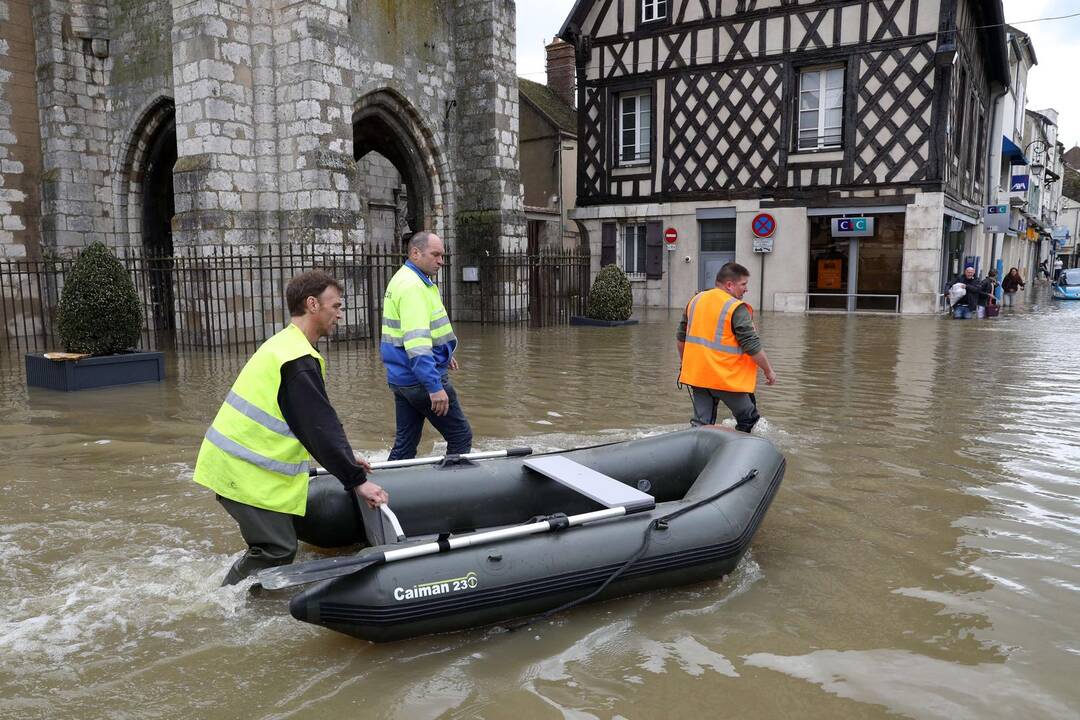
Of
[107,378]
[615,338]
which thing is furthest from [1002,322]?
[107,378]

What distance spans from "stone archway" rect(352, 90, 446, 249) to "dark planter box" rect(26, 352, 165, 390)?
20.0 feet

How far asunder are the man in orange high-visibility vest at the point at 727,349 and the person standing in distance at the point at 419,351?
1757 millimetres

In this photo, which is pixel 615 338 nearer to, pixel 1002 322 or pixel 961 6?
pixel 1002 322

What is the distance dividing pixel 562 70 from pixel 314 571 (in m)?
25.2

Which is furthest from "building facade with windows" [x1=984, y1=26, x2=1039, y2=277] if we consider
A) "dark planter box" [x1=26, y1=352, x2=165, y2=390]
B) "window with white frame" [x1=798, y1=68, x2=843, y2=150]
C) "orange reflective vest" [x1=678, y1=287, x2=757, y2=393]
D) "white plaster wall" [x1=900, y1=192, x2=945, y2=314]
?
"dark planter box" [x1=26, y1=352, x2=165, y2=390]

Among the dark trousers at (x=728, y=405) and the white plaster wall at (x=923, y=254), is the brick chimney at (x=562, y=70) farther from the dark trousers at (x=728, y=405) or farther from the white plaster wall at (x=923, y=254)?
the dark trousers at (x=728, y=405)

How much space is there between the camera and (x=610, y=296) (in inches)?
605

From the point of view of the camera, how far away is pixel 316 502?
151 inches

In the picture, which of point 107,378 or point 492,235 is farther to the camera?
point 492,235

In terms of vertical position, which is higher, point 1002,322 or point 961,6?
point 961,6

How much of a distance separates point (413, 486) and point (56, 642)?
1.54 metres

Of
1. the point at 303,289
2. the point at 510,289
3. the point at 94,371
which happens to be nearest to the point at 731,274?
the point at 303,289

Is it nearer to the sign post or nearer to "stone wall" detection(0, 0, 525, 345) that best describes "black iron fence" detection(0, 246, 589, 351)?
"stone wall" detection(0, 0, 525, 345)

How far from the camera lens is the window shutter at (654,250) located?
20.2m
